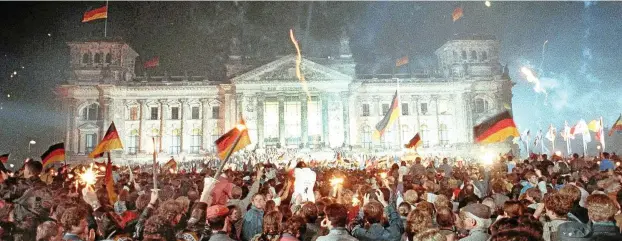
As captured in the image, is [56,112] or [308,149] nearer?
[308,149]

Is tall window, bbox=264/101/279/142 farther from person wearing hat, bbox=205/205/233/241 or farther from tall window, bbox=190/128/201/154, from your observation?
person wearing hat, bbox=205/205/233/241

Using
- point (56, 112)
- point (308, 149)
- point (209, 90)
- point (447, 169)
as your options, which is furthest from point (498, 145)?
point (56, 112)

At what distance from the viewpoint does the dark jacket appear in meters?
4.91

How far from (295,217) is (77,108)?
55.4 meters

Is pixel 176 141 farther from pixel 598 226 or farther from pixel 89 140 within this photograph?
pixel 598 226

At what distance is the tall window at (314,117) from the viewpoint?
54.1m

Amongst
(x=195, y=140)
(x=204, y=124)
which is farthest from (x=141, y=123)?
(x=204, y=124)

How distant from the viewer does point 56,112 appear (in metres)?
57.7

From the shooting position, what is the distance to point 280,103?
5406 cm

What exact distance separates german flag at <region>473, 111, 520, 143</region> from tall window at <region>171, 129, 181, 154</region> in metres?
45.5

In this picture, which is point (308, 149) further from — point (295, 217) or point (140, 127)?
point (295, 217)

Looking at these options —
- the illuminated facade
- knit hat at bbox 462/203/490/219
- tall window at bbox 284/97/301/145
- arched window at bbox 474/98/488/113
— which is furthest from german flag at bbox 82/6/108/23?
arched window at bbox 474/98/488/113

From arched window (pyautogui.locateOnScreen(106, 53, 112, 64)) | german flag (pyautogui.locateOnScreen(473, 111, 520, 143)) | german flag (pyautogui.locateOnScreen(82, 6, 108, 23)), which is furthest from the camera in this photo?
arched window (pyautogui.locateOnScreen(106, 53, 112, 64))

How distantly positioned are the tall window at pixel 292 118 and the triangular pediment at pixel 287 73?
2.57 m
